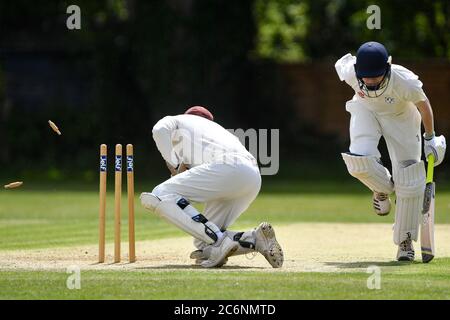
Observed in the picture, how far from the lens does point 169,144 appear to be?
9.30 meters

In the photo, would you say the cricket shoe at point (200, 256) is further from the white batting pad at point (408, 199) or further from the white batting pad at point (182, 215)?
the white batting pad at point (408, 199)

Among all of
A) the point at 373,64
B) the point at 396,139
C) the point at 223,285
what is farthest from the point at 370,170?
the point at 223,285

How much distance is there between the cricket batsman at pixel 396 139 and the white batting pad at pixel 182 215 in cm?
147

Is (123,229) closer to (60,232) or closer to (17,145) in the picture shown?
(60,232)

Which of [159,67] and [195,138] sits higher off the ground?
[159,67]

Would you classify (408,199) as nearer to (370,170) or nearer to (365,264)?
(370,170)

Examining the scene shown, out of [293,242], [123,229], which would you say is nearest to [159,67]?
[123,229]

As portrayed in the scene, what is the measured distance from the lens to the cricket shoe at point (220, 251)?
30.3 feet

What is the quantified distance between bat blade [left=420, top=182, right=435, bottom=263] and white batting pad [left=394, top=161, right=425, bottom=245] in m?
0.20

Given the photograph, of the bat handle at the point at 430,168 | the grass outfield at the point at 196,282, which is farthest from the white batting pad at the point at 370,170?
the grass outfield at the point at 196,282

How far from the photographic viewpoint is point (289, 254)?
1088 cm

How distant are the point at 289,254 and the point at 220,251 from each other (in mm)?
1751

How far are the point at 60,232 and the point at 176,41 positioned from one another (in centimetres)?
1344
